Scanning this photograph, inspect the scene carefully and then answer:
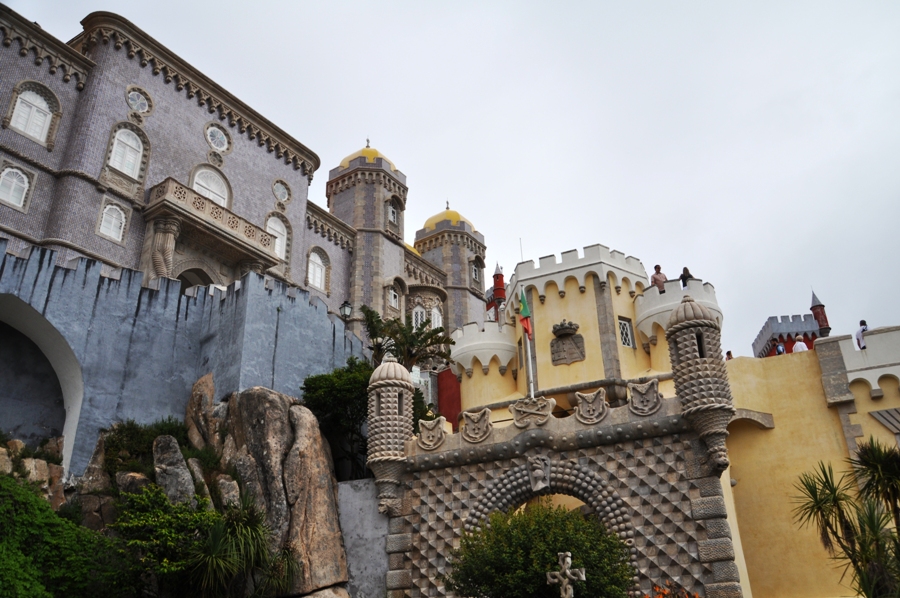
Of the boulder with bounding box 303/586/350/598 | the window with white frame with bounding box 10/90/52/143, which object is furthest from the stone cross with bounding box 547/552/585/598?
the window with white frame with bounding box 10/90/52/143

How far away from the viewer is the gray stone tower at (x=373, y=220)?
3884 cm

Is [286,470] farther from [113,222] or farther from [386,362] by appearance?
[113,222]

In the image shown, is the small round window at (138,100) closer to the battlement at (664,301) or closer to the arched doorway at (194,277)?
the arched doorway at (194,277)

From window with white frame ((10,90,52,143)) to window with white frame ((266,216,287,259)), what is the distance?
32.3 feet

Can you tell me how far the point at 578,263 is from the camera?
2652 centimetres

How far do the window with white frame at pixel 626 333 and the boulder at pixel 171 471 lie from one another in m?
14.8

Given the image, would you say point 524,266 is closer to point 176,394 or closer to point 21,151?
point 176,394

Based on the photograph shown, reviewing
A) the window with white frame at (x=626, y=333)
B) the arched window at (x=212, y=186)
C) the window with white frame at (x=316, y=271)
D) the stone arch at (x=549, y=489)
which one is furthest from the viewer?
the window with white frame at (x=316, y=271)

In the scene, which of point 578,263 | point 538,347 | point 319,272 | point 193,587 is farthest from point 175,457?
point 319,272

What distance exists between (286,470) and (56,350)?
7710 mm

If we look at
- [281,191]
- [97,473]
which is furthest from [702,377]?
[281,191]

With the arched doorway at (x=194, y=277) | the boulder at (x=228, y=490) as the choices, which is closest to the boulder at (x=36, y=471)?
the boulder at (x=228, y=490)

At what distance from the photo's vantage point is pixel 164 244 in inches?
1099

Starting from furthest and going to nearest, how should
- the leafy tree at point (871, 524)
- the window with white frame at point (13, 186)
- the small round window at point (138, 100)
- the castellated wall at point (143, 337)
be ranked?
1. the small round window at point (138, 100)
2. the window with white frame at point (13, 186)
3. the castellated wall at point (143, 337)
4. the leafy tree at point (871, 524)
